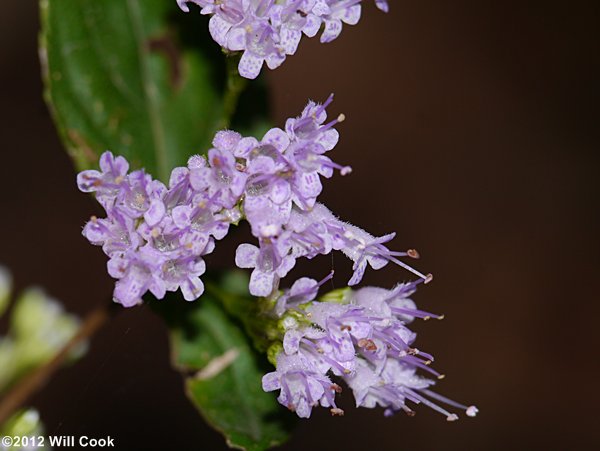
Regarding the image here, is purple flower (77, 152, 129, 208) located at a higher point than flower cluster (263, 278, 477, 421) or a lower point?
higher

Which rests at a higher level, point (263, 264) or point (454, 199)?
point (263, 264)

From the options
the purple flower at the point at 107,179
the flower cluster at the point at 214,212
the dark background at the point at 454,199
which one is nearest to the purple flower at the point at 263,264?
the flower cluster at the point at 214,212

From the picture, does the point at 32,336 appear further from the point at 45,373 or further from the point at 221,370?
the point at 221,370

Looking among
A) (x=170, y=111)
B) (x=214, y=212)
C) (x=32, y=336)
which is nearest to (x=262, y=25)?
(x=214, y=212)

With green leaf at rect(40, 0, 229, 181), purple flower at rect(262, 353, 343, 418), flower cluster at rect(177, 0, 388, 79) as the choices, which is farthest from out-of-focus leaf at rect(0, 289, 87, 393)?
flower cluster at rect(177, 0, 388, 79)

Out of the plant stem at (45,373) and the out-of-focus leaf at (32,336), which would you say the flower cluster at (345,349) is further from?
the out-of-focus leaf at (32,336)

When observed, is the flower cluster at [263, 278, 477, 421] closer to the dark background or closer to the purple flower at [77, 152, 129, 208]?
the purple flower at [77, 152, 129, 208]

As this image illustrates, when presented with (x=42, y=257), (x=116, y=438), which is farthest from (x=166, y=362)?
(x=42, y=257)
